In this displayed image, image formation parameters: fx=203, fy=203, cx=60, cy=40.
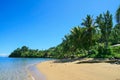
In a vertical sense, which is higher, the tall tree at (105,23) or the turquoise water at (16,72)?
the tall tree at (105,23)

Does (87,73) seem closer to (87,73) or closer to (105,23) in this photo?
(87,73)

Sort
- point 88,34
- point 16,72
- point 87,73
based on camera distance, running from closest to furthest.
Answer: point 87,73
point 16,72
point 88,34

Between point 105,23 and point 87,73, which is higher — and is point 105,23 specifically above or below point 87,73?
above

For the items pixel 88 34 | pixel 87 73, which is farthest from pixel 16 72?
pixel 88 34

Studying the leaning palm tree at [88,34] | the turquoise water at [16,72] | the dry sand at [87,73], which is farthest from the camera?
the leaning palm tree at [88,34]

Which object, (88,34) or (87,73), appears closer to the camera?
(87,73)

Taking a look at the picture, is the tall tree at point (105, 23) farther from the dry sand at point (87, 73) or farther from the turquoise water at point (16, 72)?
the dry sand at point (87, 73)

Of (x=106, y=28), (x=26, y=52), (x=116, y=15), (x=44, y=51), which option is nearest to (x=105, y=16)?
(x=106, y=28)

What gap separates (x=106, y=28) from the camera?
162ft

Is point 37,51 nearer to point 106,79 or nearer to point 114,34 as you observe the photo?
point 114,34

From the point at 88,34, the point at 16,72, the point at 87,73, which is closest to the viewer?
the point at 87,73

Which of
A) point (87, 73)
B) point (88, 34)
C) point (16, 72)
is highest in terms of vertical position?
point (88, 34)

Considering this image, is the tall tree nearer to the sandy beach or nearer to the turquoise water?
the turquoise water

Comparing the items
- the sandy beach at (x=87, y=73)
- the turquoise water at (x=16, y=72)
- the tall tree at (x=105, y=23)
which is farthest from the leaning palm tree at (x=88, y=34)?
the sandy beach at (x=87, y=73)
